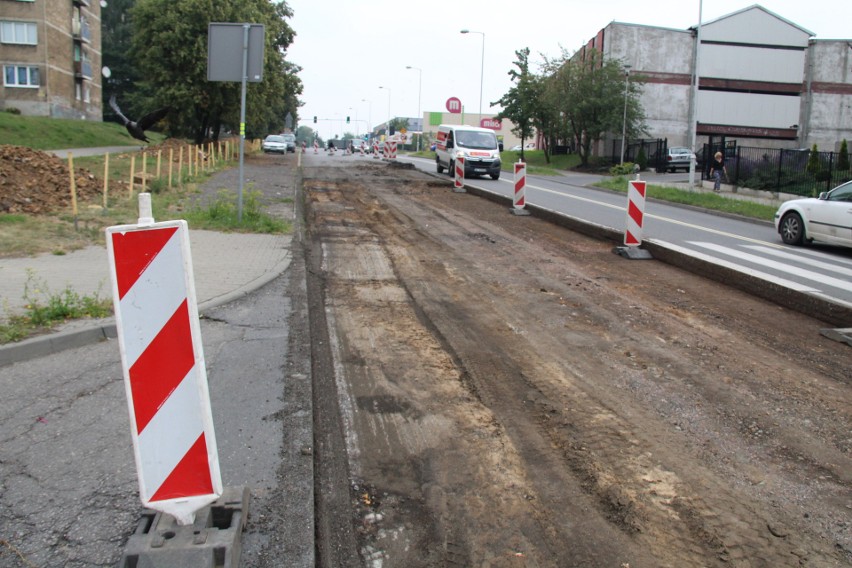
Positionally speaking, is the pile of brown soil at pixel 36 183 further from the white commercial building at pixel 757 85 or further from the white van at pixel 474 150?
the white commercial building at pixel 757 85

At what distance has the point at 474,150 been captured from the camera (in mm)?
30562

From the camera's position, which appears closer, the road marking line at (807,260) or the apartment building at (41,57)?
the road marking line at (807,260)

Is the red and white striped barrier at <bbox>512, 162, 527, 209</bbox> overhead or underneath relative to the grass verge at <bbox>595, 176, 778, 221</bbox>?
overhead

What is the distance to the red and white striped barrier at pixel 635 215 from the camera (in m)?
11.9

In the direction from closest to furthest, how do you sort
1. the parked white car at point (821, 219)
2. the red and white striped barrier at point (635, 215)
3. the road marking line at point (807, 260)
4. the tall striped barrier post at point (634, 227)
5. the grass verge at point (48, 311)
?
the grass verge at point (48, 311) < the tall striped barrier post at point (634, 227) < the red and white striped barrier at point (635, 215) < the road marking line at point (807, 260) < the parked white car at point (821, 219)

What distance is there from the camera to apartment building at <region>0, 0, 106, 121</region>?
51.8 m

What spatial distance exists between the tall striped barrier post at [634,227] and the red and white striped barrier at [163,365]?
961 cm

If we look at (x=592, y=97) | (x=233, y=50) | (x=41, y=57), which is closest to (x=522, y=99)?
(x=592, y=97)

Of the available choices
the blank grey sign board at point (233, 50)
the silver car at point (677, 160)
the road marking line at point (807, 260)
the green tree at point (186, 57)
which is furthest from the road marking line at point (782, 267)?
the silver car at point (677, 160)

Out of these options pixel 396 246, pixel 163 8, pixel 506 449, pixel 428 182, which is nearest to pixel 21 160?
pixel 396 246

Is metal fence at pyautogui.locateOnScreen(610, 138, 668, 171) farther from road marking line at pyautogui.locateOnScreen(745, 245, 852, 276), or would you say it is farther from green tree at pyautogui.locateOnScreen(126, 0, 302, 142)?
road marking line at pyautogui.locateOnScreen(745, 245, 852, 276)

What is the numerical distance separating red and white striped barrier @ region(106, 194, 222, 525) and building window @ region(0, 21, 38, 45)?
58.8 meters

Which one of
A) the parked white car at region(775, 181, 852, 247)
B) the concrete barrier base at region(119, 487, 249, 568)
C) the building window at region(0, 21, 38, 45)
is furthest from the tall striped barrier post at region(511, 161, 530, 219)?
the building window at region(0, 21, 38, 45)

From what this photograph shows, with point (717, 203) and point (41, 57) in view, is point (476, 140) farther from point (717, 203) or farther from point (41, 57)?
point (41, 57)
